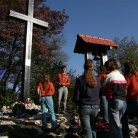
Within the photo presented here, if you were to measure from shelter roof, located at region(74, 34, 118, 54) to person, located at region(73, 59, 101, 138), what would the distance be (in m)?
4.47

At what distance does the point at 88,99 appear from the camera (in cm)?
480

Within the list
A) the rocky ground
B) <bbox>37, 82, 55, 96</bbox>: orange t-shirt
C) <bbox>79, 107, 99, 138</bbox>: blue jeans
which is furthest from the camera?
<bbox>37, 82, 55, 96</bbox>: orange t-shirt

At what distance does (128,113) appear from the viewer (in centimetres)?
532

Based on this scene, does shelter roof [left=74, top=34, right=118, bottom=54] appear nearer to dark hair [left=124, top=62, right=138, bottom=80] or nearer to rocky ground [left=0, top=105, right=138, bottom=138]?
rocky ground [left=0, top=105, right=138, bottom=138]

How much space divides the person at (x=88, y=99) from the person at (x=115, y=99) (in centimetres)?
23

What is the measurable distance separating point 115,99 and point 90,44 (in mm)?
4885

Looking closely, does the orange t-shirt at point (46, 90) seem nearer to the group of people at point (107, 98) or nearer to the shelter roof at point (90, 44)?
the group of people at point (107, 98)

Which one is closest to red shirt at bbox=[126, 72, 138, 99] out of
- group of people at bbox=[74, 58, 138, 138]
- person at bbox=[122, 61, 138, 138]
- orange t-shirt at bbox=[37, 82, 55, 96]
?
person at bbox=[122, 61, 138, 138]

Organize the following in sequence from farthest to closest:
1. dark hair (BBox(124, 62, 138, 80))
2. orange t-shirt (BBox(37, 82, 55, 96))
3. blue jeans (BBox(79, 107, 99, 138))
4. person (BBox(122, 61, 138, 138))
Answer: orange t-shirt (BBox(37, 82, 55, 96)) < dark hair (BBox(124, 62, 138, 80)) < person (BBox(122, 61, 138, 138)) < blue jeans (BBox(79, 107, 99, 138))

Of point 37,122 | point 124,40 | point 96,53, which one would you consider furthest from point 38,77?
point 124,40

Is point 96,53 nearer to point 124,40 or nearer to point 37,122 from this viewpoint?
point 37,122

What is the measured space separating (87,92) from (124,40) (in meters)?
34.8

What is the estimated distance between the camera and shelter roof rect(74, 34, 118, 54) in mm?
9383

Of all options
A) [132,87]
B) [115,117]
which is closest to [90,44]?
[132,87]
